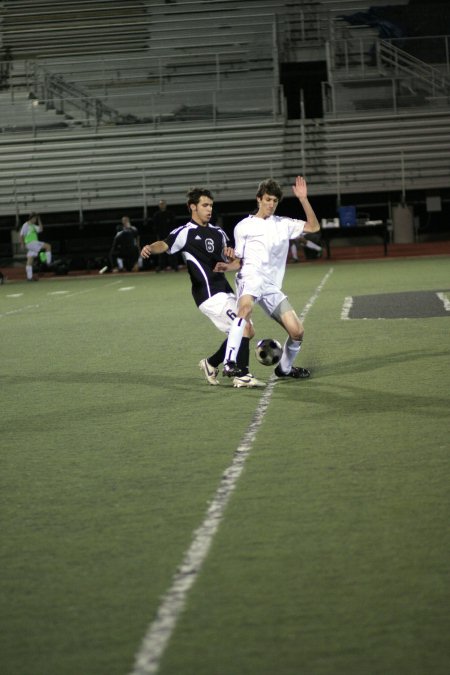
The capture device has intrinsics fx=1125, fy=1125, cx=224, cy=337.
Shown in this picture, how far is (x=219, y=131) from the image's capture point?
33250 millimetres

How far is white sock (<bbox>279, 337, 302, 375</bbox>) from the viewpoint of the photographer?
902 centimetres

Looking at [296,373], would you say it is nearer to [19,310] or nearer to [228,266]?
[228,266]

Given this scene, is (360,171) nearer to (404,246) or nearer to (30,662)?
(404,246)

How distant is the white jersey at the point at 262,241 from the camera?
9008mm

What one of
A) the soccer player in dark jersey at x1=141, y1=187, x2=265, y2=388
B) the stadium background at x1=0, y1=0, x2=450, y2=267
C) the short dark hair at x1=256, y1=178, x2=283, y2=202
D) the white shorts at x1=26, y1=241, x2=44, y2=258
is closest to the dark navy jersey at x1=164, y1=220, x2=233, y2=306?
the soccer player in dark jersey at x1=141, y1=187, x2=265, y2=388

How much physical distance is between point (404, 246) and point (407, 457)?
25.6 m

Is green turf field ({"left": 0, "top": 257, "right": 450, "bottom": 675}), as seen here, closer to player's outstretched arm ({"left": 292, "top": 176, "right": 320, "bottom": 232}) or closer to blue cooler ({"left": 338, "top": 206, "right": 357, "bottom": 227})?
player's outstretched arm ({"left": 292, "top": 176, "right": 320, "bottom": 232})

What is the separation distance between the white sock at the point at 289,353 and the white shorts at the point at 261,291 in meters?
0.34

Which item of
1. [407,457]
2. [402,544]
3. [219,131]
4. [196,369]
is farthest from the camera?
[219,131]

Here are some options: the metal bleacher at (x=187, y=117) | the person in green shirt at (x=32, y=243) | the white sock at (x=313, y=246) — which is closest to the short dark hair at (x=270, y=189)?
the person in green shirt at (x=32, y=243)

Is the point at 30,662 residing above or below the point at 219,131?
below

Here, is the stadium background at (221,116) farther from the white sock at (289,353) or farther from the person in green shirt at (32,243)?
the white sock at (289,353)

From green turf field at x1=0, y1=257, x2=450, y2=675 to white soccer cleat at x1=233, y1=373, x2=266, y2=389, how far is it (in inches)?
7.9

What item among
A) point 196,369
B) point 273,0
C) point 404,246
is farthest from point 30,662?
point 273,0
